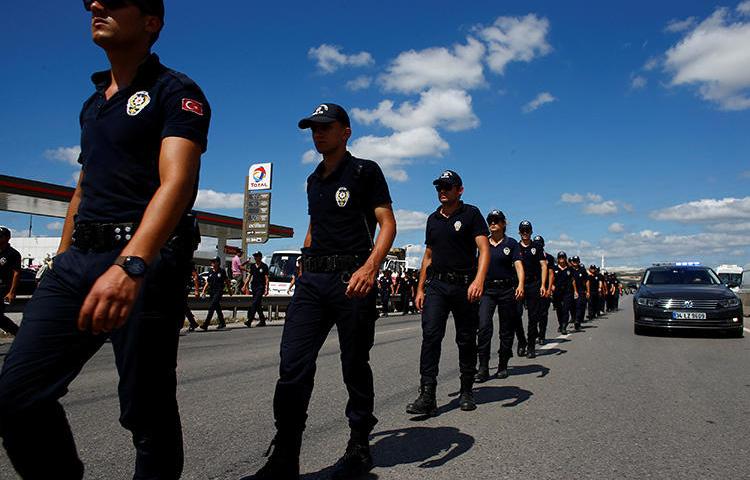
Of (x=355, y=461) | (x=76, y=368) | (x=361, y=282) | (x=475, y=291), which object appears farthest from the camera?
(x=475, y=291)

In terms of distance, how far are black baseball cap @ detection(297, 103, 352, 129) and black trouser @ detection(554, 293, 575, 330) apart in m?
12.0

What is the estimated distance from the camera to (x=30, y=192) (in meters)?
23.3

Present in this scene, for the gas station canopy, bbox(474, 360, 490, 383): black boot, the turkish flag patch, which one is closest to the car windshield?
bbox(474, 360, 490, 383): black boot

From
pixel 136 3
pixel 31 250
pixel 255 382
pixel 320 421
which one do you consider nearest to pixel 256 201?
pixel 255 382

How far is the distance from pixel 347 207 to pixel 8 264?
305 inches

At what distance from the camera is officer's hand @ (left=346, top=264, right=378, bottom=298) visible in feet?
10.7

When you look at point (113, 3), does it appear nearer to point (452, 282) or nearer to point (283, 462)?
point (283, 462)

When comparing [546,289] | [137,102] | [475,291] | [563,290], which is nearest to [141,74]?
[137,102]

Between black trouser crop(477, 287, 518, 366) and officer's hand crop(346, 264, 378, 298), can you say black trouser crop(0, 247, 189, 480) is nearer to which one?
officer's hand crop(346, 264, 378, 298)

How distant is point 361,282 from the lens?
10.7 ft

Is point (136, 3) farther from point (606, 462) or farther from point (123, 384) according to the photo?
point (606, 462)

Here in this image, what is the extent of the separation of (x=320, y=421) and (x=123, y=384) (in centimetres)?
288

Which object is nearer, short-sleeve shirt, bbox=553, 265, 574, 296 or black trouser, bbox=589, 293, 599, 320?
short-sleeve shirt, bbox=553, 265, 574, 296

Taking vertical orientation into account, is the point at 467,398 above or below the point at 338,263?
below
